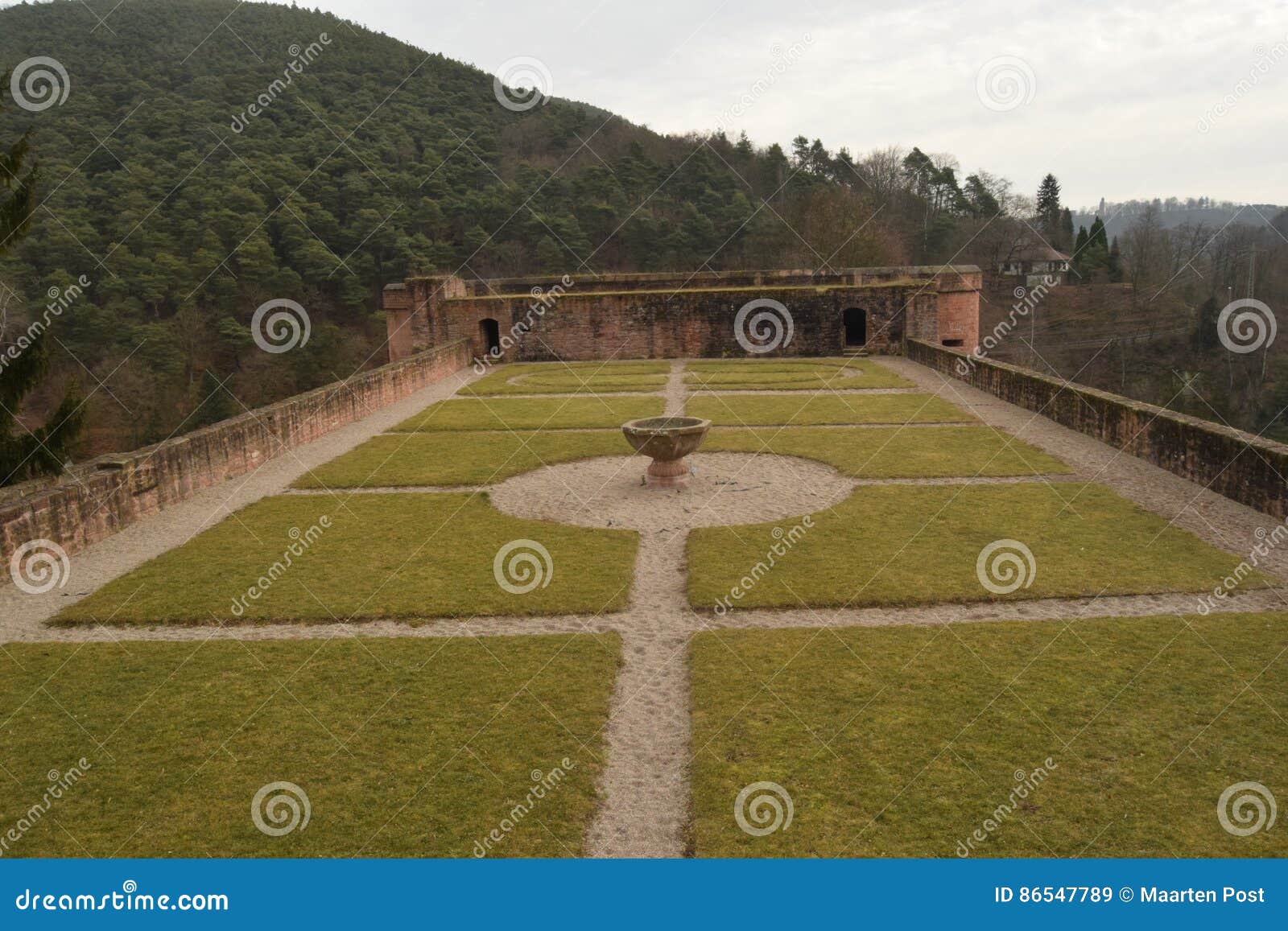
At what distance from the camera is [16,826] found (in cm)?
496

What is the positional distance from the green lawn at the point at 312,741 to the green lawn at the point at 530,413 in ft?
34.3

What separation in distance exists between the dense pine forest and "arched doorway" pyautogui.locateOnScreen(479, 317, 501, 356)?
8.41 m

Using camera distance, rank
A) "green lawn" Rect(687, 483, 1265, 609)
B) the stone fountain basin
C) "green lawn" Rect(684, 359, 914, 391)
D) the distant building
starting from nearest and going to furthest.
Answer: "green lawn" Rect(687, 483, 1265, 609), the stone fountain basin, "green lawn" Rect(684, 359, 914, 391), the distant building

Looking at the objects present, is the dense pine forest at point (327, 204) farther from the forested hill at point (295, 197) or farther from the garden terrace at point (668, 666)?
the garden terrace at point (668, 666)

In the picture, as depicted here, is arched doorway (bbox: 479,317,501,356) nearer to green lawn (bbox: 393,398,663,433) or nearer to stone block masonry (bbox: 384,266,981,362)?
stone block masonry (bbox: 384,266,981,362)

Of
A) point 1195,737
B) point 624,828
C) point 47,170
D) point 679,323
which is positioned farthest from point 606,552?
point 47,170

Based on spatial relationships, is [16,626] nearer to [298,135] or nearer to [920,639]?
[920,639]

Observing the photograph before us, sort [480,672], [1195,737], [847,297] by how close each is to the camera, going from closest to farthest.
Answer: [1195,737] → [480,672] → [847,297]

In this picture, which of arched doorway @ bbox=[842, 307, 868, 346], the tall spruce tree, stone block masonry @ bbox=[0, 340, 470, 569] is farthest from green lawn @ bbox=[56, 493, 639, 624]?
arched doorway @ bbox=[842, 307, 868, 346]

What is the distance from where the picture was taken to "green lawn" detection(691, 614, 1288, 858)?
4.62 metres

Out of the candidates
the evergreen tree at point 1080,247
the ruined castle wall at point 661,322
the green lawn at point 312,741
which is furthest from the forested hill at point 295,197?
the green lawn at point 312,741

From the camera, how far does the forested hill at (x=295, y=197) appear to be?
36.8m

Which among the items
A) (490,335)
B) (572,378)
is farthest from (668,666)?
(490,335)

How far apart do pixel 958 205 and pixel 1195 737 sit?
63.8m
